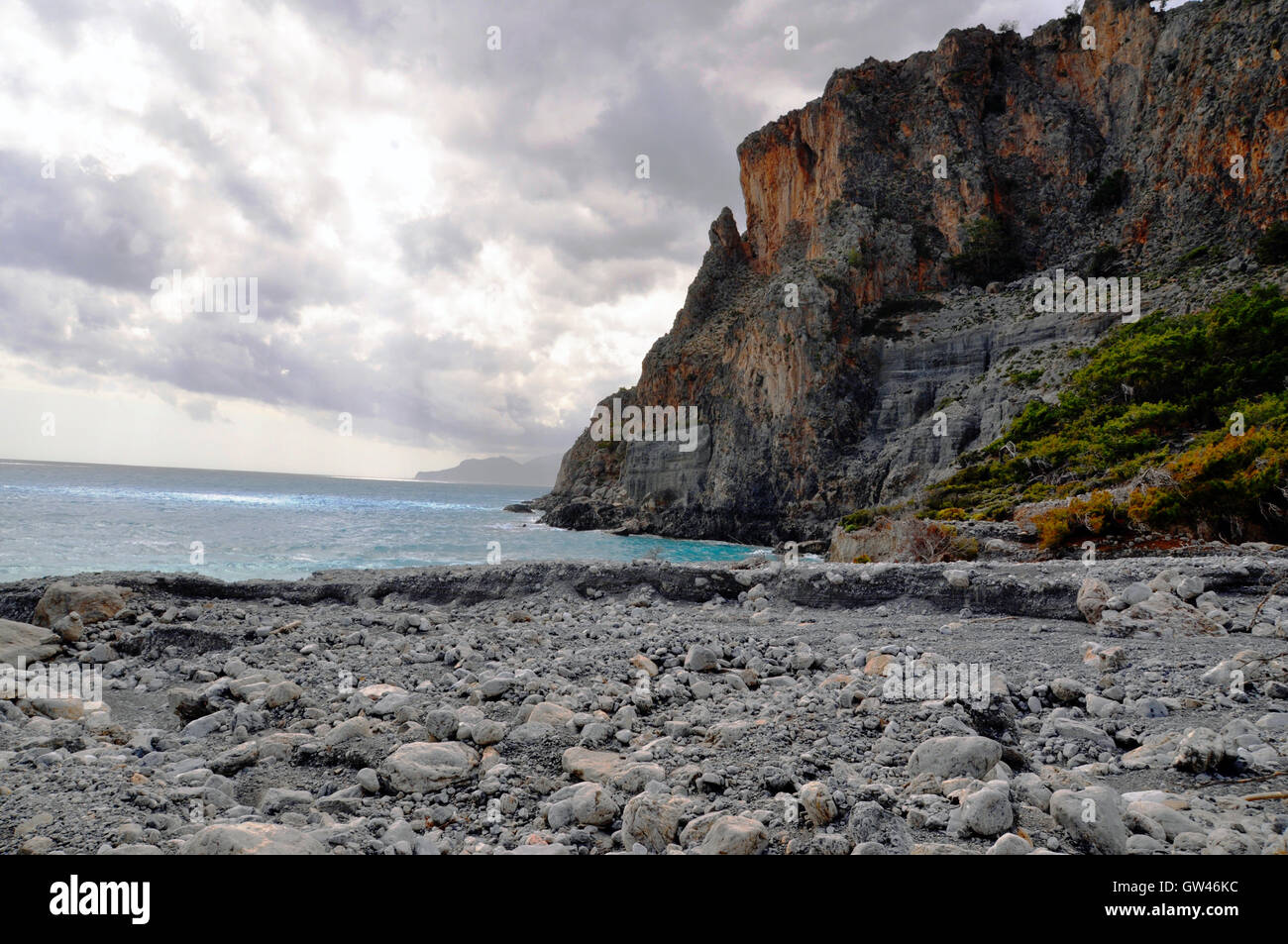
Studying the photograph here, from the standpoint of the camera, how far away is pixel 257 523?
4381 cm

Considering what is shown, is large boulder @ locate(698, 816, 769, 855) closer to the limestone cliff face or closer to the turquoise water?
the turquoise water

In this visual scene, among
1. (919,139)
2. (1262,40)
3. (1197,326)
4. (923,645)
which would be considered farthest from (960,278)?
(923,645)

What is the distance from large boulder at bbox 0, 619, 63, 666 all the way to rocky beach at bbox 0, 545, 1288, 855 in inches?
1.3

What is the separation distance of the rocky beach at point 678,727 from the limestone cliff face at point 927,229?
34.5 m

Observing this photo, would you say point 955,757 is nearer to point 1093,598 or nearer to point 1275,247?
point 1093,598

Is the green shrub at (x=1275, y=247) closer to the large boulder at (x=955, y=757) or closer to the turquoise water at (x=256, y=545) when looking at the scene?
the turquoise water at (x=256, y=545)

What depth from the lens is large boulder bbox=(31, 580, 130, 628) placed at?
7527 mm

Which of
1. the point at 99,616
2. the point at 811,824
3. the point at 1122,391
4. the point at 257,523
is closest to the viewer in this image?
the point at 811,824

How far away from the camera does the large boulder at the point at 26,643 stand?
6.32 metres

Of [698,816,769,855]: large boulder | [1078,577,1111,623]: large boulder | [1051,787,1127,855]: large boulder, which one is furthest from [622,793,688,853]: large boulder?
[1078,577,1111,623]: large boulder

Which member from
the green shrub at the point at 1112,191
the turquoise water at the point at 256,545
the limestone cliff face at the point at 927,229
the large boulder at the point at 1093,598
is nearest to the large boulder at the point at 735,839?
the large boulder at the point at 1093,598

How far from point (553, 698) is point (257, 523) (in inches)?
1880

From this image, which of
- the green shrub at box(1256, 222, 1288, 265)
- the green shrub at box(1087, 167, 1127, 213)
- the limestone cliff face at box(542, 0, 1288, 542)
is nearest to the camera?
the green shrub at box(1256, 222, 1288, 265)

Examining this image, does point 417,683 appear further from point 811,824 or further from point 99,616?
point 99,616
